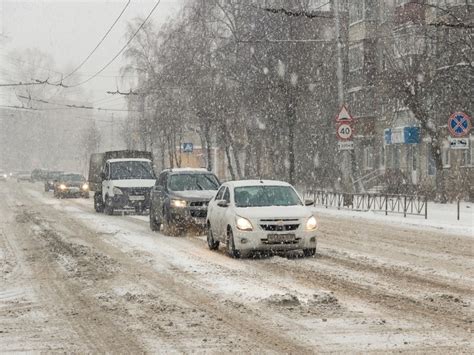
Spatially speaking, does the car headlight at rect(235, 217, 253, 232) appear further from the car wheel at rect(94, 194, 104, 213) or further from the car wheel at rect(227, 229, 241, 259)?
the car wheel at rect(94, 194, 104, 213)

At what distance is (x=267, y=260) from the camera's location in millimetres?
15344

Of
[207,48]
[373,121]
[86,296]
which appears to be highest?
[207,48]

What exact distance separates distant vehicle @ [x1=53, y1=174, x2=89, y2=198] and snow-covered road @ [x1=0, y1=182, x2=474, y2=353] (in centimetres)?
3172

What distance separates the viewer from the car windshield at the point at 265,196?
16734mm

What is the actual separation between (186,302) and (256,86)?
33109 millimetres

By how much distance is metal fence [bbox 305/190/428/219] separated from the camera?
2892cm

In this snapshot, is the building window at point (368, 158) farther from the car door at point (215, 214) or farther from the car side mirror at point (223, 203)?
the car side mirror at point (223, 203)

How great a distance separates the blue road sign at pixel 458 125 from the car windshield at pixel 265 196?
30.0ft

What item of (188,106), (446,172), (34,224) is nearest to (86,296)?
(34,224)

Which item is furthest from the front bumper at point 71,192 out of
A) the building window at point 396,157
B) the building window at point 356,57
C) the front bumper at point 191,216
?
the front bumper at point 191,216

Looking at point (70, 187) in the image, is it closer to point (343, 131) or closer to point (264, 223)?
point (343, 131)

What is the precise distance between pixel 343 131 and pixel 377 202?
402cm

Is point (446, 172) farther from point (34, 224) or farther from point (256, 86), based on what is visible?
point (34, 224)

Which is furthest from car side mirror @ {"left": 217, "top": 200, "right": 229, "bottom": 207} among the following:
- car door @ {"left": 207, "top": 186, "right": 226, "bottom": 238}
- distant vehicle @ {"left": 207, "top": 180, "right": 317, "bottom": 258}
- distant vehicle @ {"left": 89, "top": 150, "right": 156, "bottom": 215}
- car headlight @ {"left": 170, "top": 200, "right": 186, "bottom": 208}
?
distant vehicle @ {"left": 89, "top": 150, "right": 156, "bottom": 215}
